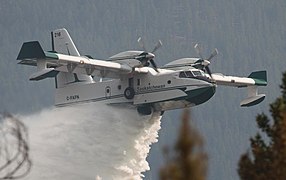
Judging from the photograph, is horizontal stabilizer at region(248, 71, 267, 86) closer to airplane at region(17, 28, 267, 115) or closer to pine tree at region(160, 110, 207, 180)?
airplane at region(17, 28, 267, 115)

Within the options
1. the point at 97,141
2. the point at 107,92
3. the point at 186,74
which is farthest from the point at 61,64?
the point at 186,74

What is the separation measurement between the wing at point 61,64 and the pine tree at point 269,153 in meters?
27.7

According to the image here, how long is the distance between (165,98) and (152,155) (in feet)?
201

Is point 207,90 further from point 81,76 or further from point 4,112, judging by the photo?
point 4,112

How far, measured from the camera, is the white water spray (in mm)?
60250

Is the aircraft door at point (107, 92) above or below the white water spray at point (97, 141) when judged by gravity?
above

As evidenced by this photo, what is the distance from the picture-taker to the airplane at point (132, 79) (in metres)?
59.2

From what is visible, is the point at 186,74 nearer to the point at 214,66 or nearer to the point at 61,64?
the point at 61,64

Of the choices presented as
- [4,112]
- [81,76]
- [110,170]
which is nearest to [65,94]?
[81,76]

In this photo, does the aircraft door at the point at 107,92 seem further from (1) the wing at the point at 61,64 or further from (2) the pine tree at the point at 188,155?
(2) the pine tree at the point at 188,155

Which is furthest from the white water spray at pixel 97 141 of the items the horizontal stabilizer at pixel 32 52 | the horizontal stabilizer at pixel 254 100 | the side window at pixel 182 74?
the horizontal stabilizer at pixel 254 100

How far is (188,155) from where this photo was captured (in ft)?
69.9

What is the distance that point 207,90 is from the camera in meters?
59.5

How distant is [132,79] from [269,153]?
109 ft
